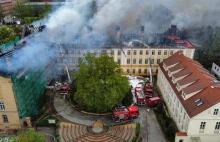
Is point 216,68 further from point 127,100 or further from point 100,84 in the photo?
point 100,84

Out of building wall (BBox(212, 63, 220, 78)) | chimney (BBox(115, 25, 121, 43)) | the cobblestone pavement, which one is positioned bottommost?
the cobblestone pavement

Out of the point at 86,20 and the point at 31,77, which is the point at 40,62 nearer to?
the point at 31,77

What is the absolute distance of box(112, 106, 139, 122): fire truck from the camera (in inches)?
1410

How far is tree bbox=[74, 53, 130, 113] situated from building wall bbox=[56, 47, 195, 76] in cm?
1198

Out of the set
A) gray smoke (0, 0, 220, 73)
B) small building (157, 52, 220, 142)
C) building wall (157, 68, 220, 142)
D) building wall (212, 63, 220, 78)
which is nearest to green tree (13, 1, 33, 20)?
gray smoke (0, 0, 220, 73)

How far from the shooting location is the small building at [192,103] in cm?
2909

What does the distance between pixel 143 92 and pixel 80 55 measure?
15331mm

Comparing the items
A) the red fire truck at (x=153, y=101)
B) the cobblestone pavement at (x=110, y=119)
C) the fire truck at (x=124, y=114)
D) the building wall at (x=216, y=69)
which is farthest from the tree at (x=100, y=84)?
the building wall at (x=216, y=69)

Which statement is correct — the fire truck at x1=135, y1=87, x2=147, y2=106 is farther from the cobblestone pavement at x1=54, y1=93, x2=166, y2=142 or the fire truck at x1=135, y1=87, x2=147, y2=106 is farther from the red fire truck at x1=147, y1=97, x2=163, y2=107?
the red fire truck at x1=147, y1=97, x2=163, y2=107

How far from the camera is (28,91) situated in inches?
1388

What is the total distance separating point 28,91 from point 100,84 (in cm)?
1111

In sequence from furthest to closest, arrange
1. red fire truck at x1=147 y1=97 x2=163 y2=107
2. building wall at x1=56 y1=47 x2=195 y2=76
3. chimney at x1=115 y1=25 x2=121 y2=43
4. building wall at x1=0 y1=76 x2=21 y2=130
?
chimney at x1=115 y1=25 x2=121 y2=43, building wall at x1=56 y1=47 x2=195 y2=76, red fire truck at x1=147 y1=97 x2=163 y2=107, building wall at x1=0 y1=76 x2=21 y2=130

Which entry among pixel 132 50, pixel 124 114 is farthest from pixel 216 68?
pixel 124 114

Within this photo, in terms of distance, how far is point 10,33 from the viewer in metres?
65.6
